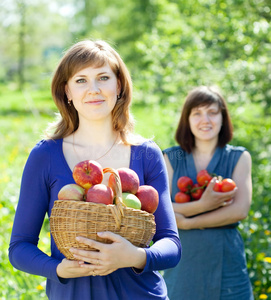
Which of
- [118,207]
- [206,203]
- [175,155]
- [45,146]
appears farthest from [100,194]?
[175,155]

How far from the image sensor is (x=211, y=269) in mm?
3053

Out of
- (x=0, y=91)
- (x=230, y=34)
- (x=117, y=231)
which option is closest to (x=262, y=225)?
(x=230, y=34)

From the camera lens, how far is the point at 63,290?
1.93 meters

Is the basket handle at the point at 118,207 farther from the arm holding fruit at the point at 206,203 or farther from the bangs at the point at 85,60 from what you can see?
the arm holding fruit at the point at 206,203

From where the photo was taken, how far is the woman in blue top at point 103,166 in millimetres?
1809

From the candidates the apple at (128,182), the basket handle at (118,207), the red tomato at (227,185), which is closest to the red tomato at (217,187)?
the red tomato at (227,185)

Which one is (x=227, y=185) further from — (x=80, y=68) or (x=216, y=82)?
(x=216, y=82)

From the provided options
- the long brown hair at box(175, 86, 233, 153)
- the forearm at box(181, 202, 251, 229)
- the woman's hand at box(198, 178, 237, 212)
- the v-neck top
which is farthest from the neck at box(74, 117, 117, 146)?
the long brown hair at box(175, 86, 233, 153)

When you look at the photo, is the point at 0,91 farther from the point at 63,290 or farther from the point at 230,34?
the point at 63,290

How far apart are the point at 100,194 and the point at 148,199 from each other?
223 mm

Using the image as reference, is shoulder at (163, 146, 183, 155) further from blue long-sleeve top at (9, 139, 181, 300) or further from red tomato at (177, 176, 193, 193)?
blue long-sleeve top at (9, 139, 181, 300)

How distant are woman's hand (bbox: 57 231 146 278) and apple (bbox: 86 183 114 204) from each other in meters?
0.12

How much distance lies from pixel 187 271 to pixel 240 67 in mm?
3330

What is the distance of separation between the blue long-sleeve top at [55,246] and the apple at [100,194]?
275 millimetres
